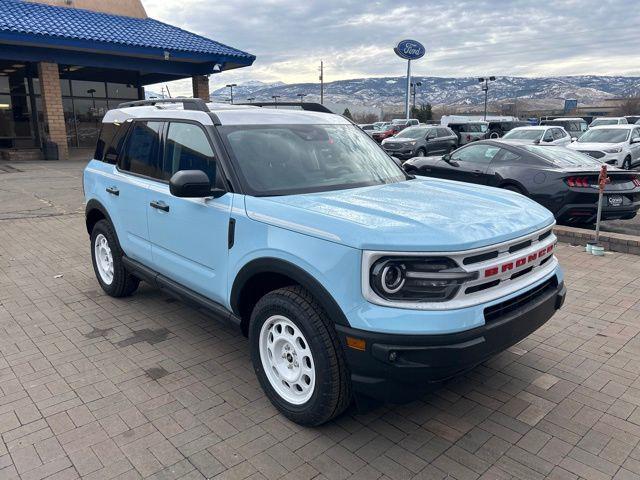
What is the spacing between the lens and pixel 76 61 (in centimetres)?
2012

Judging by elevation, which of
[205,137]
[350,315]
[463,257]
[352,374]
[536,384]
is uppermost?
[205,137]

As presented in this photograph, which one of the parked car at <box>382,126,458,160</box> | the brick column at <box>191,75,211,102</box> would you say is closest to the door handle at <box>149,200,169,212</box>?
the parked car at <box>382,126,458,160</box>

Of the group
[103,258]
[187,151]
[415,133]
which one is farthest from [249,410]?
[415,133]

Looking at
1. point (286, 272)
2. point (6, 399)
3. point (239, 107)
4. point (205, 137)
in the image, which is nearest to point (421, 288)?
point (286, 272)

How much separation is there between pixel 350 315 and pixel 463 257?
66cm

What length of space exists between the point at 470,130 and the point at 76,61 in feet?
61.5

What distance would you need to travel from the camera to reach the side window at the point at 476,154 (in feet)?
29.5

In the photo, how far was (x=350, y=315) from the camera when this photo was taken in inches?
105

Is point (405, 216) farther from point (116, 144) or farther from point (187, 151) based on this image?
point (116, 144)

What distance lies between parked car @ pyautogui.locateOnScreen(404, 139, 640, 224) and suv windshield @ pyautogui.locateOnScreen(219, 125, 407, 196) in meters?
4.21

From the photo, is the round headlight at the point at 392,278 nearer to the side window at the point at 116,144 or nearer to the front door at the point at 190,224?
the front door at the point at 190,224

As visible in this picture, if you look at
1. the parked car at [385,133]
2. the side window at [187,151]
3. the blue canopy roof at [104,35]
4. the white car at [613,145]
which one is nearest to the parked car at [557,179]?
the side window at [187,151]

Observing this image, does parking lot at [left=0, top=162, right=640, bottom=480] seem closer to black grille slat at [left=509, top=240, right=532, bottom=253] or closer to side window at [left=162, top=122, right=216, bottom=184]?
black grille slat at [left=509, top=240, right=532, bottom=253]

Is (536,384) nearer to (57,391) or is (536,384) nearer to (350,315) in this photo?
(350,315)
